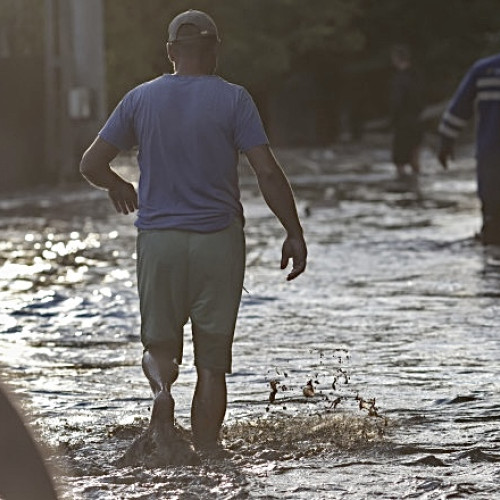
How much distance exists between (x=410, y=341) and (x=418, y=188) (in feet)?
52.4

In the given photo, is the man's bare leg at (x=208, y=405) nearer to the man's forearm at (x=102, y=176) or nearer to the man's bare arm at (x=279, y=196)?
the man's bare arm at (x=279, y=196)

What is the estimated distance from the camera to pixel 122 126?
7.31 meters

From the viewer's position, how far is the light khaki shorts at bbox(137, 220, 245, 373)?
7.21 metres

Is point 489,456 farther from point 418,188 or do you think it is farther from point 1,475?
point 418,188

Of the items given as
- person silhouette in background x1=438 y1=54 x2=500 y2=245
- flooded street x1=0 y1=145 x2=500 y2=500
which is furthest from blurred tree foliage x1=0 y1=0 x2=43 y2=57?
person silhouette in background x1=438 y1=54 x2=500 y2=245

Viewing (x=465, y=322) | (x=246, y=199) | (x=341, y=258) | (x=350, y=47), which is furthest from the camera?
(x=350, y=47)

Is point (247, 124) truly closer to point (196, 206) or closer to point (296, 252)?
point (196, 206)

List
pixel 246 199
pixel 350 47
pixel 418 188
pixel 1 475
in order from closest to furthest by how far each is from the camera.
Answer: pixel 1 475 → pixel 246 199 → pixel 418 188 → pixel 350 47

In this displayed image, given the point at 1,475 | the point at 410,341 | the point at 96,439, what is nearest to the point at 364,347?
the point at 410,341

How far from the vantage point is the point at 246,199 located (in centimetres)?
2398

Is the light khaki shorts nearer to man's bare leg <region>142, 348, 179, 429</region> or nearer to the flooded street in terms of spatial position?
man's bare leg <region>142, 348, 179, 429</region>

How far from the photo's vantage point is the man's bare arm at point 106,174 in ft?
24.1

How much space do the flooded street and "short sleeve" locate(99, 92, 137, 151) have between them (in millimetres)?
1116

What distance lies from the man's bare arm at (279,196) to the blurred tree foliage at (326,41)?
2968 cm
